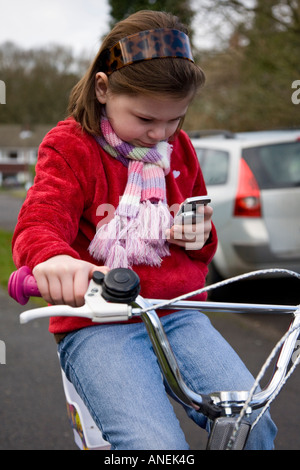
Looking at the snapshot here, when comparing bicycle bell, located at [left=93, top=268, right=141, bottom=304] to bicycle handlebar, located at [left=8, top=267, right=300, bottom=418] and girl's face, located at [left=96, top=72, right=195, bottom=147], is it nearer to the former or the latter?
bicycle handlebar, located at [left=8, top=267, right=300, bottom=418]

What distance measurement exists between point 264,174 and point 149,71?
3719 mm

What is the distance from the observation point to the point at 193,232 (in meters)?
1.65

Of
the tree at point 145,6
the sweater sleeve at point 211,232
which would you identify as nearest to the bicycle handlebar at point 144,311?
the sweater sleeve at point 211,232

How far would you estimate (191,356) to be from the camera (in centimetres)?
161

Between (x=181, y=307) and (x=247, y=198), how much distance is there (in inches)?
154

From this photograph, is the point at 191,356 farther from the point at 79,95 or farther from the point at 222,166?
the point at 222,166

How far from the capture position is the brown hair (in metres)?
1.55

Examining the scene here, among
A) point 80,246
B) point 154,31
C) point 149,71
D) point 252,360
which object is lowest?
point 252,360

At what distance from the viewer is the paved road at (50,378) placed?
3.13 metres

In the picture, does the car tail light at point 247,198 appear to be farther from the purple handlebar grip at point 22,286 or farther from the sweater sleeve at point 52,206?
the purple handlebar grip at point 22,286

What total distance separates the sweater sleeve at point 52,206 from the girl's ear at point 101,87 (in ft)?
0.50

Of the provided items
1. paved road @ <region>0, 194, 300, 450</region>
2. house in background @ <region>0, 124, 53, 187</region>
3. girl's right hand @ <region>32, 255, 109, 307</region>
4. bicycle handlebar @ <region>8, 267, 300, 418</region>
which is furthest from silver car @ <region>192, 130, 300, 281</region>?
house in background @ <region>0, 124, 53, 187</region>

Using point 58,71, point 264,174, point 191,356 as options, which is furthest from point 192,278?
point 58,71

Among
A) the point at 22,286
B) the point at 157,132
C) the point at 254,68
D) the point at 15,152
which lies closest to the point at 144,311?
the point at 22,286
